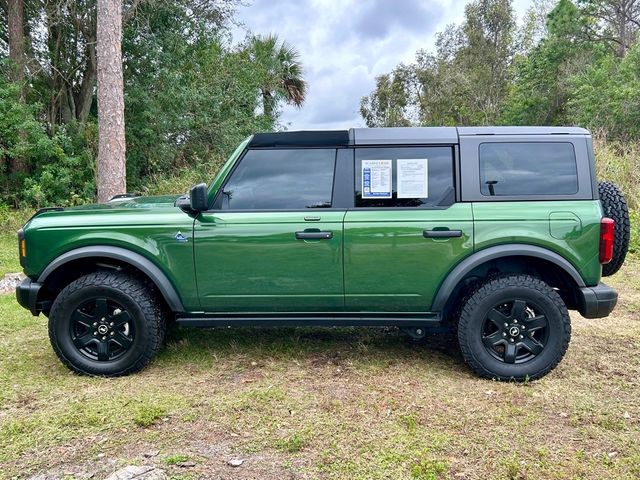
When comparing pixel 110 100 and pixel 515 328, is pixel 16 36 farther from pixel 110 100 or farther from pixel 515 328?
pixel 515 328

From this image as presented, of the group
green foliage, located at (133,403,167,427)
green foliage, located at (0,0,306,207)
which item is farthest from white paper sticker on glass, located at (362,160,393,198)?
green foliage, located at (0,0,306,207)

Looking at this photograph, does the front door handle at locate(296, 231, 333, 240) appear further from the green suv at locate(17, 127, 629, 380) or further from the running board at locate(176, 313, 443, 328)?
the running board at locate(176, 313, 443, 328)

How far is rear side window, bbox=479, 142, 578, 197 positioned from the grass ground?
1.36 m

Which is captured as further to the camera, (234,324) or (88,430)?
(234,324)

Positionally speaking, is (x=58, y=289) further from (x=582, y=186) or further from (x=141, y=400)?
(x=582, y=186)

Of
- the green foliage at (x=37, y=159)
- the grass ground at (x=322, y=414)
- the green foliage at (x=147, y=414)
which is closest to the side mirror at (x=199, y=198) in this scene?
the grass ground at (x=322, y=414)

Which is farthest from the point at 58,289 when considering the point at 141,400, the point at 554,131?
the point at 554,131

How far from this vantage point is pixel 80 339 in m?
3.60

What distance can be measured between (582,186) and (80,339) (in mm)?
3721

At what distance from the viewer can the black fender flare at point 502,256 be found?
11.0 ft

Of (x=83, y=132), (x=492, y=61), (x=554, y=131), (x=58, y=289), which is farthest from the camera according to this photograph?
(x=492, y=61)

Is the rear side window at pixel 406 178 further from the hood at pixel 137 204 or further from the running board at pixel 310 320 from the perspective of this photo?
the hood at pixel 137 204

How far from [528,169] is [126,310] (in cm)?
301

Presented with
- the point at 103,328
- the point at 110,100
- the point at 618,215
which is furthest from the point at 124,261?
the point at 110,100
